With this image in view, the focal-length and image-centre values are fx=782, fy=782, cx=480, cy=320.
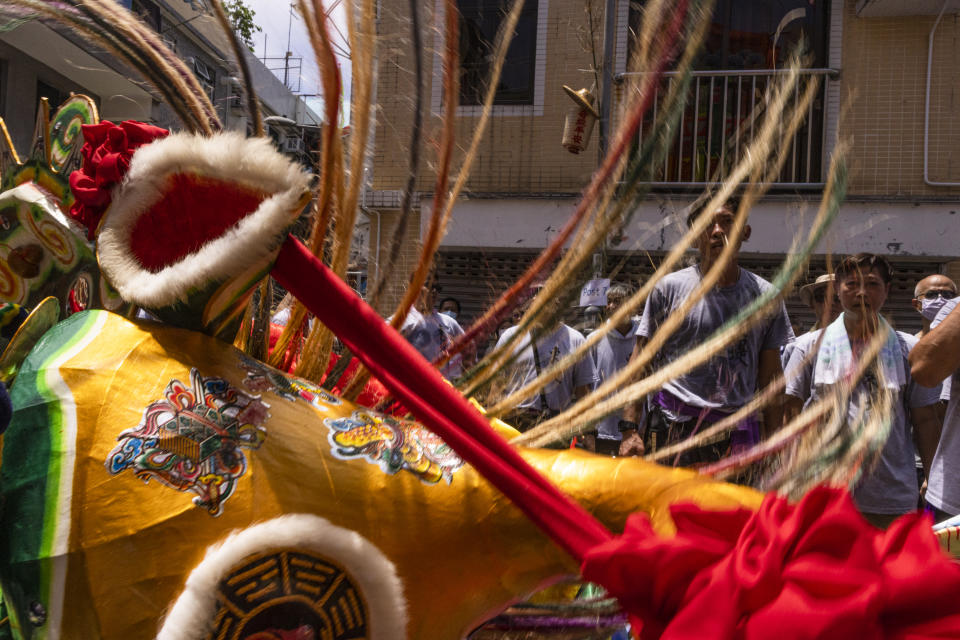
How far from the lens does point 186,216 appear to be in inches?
43.3

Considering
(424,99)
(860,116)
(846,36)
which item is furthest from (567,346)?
(846,36)

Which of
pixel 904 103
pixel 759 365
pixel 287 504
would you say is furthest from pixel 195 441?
pixel 904 103

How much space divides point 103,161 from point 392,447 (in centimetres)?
59

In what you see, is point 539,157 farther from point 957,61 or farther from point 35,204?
point 35,204

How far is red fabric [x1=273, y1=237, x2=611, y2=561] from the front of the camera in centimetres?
97

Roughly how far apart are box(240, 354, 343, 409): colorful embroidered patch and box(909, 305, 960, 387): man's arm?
77.6 inches

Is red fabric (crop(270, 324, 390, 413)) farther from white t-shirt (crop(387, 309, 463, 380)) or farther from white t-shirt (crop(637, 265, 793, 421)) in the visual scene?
white t-shirt (crop(637, 265, 793, 421))

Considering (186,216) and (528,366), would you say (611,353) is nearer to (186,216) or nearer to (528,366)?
(528,366)

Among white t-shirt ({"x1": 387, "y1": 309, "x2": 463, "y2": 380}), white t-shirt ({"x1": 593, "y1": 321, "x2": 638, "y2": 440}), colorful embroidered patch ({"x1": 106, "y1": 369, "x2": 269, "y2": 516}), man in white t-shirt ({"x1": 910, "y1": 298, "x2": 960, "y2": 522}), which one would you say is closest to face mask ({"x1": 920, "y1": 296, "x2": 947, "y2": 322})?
man in white t-shirt ({"x1": 910, "y1": 298, "x2": 960, "y2": 522})

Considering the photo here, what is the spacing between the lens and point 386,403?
1.33 m

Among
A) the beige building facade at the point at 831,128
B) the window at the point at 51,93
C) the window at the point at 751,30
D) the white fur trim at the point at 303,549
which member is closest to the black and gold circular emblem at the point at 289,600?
the white fur trim at the point at 303,549

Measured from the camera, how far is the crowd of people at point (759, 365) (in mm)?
1224

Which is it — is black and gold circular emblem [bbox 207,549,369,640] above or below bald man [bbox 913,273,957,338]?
below

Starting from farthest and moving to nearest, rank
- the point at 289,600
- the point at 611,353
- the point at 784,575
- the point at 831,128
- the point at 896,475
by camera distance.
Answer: the point at 831,128, the point at 896,475, the point at 611,353, the point at 289,600, the point at 784,575
